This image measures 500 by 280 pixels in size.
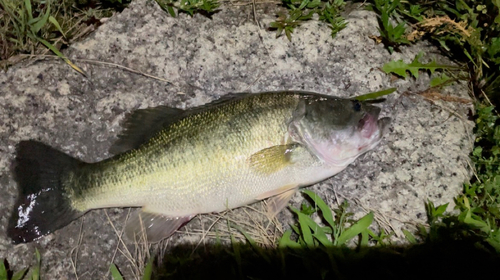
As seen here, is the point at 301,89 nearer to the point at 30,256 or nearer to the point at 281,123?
the point at 281,123

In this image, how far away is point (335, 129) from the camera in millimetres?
2881

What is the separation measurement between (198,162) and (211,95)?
81 centimetres

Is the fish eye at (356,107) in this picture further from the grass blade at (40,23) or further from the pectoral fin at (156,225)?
the grass blade at (40,23)

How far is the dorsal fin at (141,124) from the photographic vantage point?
2996 mm

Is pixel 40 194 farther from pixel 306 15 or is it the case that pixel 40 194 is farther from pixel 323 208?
pixel 306 15

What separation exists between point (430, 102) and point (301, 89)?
1203mm

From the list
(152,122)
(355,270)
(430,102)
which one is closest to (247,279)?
(355,270)

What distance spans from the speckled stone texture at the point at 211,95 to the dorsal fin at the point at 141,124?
28 centimetres

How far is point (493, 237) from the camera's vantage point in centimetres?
285

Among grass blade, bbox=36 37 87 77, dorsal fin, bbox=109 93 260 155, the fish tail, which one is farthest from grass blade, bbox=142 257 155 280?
grass blade, bbox=36 37 87 77

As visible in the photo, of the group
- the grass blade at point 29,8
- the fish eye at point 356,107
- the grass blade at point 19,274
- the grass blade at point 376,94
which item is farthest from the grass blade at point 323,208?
the grass blade at point 29,8

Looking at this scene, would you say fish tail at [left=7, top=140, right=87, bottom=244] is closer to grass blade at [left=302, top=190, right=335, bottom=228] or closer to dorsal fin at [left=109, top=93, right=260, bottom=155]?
dorsal fin at [left=109, top=93, right=260, bottom=155]

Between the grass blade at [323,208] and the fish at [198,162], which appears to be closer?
the fish at [198,162]

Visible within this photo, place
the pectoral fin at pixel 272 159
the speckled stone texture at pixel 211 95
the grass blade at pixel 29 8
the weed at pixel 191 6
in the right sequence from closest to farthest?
the pectoral fin at pixel 272 159 → the speckled stone texture at pixel 211 95 → the grass blade at pixel 29 8 → the weed at pixel 191 6
